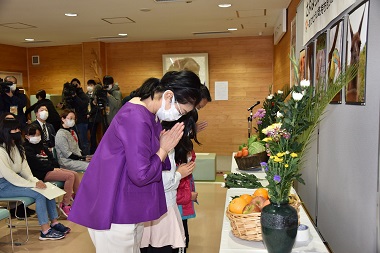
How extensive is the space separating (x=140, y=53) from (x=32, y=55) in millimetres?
2895

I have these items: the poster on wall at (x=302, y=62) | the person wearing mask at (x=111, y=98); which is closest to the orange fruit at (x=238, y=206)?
the poster on wall at (x=302, y=62)

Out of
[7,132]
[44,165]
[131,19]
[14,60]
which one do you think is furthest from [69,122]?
[14,60]

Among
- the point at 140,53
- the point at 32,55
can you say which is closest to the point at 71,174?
the point at 140,53

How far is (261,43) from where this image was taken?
839 centimetres

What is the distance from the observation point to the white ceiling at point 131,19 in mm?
5131

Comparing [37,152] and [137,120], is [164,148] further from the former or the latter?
[37,152]

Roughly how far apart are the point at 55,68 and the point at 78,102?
127 inches

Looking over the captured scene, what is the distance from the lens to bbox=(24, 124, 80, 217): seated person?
396 centimetres

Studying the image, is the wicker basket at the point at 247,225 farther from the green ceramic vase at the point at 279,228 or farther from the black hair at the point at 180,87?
the black hair at the point at 180,87

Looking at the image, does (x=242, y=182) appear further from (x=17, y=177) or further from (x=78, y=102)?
(x=78, y=102)

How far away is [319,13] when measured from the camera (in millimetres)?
3270

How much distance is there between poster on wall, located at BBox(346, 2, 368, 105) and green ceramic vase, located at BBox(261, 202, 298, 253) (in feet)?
3.36

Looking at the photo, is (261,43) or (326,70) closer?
(326,70)

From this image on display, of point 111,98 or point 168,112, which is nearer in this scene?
point 168,112
